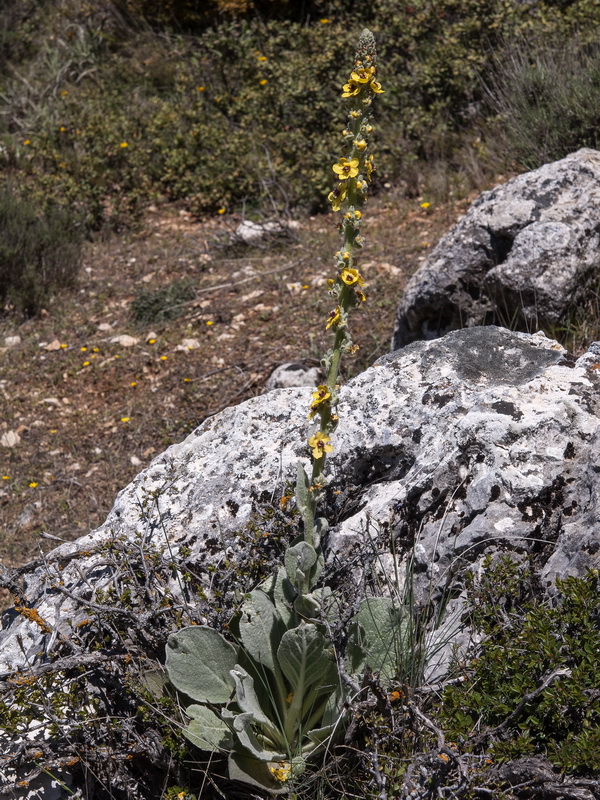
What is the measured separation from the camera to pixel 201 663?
2.13 m

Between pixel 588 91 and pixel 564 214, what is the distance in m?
1.76

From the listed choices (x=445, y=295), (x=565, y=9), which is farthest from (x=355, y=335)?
(x=565, y=9)

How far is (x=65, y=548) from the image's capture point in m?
2.61

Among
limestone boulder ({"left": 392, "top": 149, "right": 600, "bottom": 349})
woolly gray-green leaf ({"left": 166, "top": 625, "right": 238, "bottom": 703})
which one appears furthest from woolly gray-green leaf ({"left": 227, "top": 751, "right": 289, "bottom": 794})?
limestone boulder ({"left": 392, "top": 149, "right": 600, "bottom": 349})

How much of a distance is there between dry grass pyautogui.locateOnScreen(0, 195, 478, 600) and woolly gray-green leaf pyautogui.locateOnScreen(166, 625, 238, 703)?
5.72ft

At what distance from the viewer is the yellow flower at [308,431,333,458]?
1.91 meters

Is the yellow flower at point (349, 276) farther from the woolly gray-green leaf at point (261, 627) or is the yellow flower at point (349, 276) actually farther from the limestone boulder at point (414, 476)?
the woolly gray-green leaf at point (261, 627)

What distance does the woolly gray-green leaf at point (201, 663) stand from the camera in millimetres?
2107

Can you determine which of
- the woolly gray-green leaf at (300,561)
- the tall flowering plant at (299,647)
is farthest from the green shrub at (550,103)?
the woolly gray-green leaf at (300,561)

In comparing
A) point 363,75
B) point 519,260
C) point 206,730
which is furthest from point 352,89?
point 519,260

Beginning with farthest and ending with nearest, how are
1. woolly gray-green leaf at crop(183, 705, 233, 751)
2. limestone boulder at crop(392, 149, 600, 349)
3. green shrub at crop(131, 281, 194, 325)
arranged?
green shrub at crop(131, 281, 194, 325), limestone boulder at crop(392, 149, 600, 349), woolly gray-green leaf at crop(183, 705, 233, 751)

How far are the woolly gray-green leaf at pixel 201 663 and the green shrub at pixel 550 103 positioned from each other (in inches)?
169

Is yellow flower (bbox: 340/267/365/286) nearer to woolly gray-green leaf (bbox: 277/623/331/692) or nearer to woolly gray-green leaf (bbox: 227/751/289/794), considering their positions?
woolly gray-green leaf (bbox: 277/623/331/692)

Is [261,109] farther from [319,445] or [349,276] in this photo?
[319,445]
